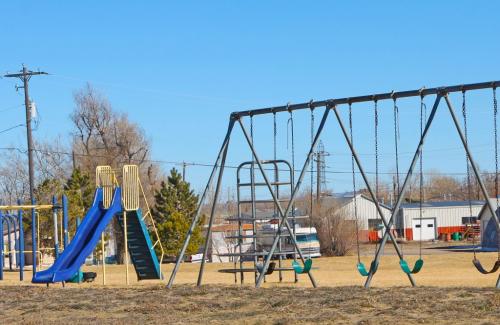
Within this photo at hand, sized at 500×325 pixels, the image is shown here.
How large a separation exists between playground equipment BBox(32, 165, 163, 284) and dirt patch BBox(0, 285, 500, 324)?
19.0 ft

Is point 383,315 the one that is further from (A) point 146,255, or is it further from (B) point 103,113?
(B) point 103,113

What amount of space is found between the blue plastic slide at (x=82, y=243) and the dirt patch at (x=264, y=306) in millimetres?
5571

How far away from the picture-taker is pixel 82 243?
86.2 ft

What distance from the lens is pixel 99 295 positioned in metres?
19.4

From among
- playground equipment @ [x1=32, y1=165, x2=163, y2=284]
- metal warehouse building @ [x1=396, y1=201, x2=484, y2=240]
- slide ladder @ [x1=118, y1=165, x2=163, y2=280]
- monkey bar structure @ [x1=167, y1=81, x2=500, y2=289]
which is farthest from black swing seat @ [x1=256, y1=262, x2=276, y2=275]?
metal warehouse building @ [x1=396, y1=201, x2=484, y2=240]

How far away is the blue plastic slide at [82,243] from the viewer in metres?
25.5

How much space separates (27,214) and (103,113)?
799 inches

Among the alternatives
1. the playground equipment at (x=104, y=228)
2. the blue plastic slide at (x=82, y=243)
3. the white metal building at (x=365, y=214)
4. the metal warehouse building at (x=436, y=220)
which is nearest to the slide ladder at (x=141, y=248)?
the playground equipment at (x=104, y=228)

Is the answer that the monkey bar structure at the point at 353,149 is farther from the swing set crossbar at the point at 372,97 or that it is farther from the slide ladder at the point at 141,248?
the slide ladder at the point at 141,248

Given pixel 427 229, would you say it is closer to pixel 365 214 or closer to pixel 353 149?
pixel 365 214

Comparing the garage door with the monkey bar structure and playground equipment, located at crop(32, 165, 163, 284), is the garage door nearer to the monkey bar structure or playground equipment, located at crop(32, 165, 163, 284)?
playground equipment, located at crop(32, 165, 163, 284)

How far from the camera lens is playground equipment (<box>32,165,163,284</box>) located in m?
25.8

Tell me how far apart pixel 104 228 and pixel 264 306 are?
1172cm

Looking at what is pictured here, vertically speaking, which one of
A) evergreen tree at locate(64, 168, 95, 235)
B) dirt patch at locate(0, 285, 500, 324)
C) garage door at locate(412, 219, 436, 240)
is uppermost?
evergreen tree at locate(64, 168, 95, 235)
